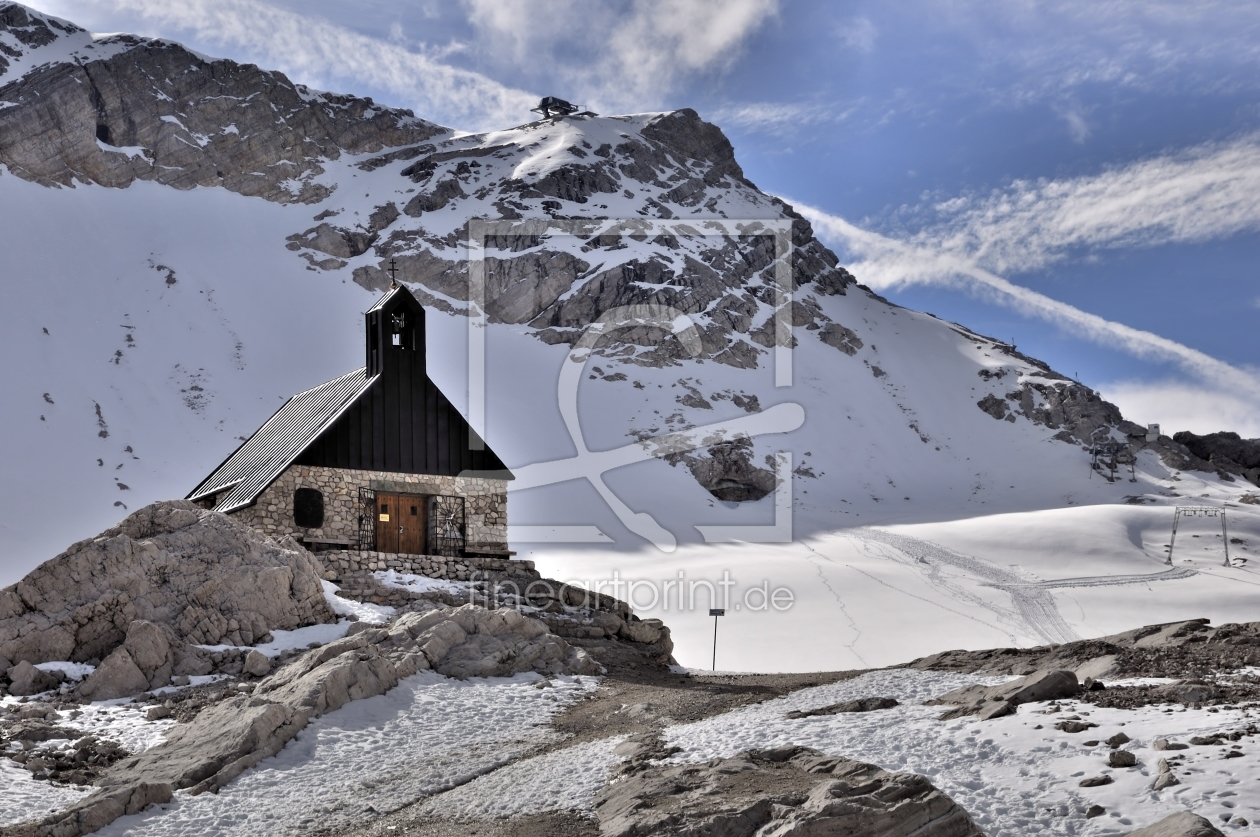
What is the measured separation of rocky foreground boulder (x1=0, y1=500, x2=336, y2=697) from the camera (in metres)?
15.9

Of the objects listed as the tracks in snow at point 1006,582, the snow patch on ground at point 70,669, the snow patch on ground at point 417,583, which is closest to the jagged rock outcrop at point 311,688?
the snow patch on ground at point 70,669

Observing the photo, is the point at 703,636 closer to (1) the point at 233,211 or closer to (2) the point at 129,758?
(2) the point at 129,758

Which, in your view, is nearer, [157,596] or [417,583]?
[157,596]

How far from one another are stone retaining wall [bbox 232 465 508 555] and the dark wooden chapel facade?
24mm

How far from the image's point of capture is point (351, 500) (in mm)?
23609

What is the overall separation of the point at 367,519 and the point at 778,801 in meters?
17.4

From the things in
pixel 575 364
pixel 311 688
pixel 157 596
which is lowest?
pixel 311 688

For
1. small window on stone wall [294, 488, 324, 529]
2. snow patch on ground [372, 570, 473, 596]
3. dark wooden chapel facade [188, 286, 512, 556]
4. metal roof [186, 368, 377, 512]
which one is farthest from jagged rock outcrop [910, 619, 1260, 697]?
metal roof [186, 368, 377, 512]

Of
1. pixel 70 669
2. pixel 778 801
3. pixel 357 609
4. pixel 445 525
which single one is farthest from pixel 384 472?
pixel 778 801

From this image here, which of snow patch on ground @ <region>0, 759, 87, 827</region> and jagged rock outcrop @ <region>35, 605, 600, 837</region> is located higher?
jagged rock outcrop @ <region>35, 605, 600, 837</region>

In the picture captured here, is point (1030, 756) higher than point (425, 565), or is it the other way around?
point (425, 565)

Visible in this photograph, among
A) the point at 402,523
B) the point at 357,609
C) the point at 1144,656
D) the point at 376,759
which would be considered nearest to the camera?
the point at 376,759

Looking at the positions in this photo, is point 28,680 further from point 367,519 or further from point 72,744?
point 367,519

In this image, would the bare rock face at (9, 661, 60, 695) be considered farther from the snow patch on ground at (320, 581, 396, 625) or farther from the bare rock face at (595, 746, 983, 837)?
the bare rock face at (595, 746, 983, 837)
